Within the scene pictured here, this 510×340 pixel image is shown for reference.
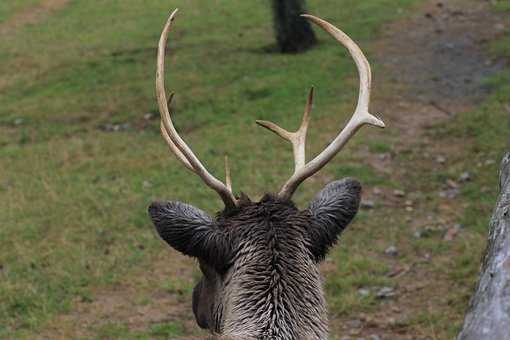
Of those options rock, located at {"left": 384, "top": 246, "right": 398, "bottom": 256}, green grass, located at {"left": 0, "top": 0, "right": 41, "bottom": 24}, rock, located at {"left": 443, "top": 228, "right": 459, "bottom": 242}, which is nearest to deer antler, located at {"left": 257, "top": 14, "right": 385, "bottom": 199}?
rock, located at {"left": 384, "top": 246, "right": 398, "bottom": 256}

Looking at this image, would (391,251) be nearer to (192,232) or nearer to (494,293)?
(192,232)

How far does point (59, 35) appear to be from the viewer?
19.2 meters

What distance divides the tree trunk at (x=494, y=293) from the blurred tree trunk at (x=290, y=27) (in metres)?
11.5

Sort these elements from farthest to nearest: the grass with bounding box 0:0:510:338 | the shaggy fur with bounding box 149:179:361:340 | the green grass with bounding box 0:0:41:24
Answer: the green grass with bounding box 0:0:41:24 → the grass with bounding box 0:0:510:338 → the shaggy fur with bounding box 149:179:361:340

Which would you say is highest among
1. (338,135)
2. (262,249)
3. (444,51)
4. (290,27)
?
(338,135)

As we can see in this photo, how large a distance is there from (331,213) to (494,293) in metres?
1.04

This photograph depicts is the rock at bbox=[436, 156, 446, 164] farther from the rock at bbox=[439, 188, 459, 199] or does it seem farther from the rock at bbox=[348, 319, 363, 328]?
the rock at bbox=[348, 319, 363, 328]

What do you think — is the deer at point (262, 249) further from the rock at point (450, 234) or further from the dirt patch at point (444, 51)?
the dirt patch at point (444, 51)

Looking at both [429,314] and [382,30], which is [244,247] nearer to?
[429,314]

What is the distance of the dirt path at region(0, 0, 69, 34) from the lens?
2087 cm

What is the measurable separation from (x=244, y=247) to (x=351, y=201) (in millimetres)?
A: 742

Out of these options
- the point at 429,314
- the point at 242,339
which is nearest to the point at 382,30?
the point at 429,314

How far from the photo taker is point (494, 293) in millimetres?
3207

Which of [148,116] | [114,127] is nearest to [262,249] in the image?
[114,127]
